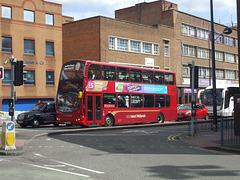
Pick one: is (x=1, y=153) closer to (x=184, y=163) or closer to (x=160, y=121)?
(x=184, y=163)

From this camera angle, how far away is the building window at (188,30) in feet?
176

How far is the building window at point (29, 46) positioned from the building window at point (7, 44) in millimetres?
1679

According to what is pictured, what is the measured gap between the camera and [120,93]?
2406 centimetres

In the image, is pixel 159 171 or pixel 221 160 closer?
pixel 159 171

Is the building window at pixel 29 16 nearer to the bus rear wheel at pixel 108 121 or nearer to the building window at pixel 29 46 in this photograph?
the building window at pixel 29 46

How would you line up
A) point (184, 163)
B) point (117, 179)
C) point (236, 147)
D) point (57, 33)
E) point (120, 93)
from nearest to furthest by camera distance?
point (117, 179) < point (184, 163) < point (236, 147) < point (120, 93) < point (57, 33)

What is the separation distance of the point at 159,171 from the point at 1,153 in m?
5.62

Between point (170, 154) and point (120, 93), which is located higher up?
point (120, 93)

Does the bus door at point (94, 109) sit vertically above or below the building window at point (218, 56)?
below

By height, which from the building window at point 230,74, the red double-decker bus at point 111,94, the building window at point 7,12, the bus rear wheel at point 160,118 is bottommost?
the bus rear wheel at point 160,118

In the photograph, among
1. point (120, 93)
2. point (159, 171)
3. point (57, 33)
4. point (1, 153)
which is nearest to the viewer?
point (159, 171)

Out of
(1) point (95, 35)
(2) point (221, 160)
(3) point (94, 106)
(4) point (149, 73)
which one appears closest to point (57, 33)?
(1) point (95, 35)

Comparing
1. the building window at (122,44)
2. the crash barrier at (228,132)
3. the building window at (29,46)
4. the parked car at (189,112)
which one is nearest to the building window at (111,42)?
the building window at (122,44)

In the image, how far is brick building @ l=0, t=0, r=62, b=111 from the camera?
3469 centimetres
